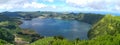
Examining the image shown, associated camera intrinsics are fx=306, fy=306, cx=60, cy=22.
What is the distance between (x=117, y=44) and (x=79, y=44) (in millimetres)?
20765

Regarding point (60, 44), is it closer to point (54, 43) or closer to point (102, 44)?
point (54, 43)

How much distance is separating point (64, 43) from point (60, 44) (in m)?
3.01

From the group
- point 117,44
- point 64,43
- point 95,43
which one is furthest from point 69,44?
point 117,44

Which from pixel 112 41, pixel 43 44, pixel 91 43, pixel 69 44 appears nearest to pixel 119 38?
pixel 112 41

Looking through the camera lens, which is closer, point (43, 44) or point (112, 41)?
point (112, 41)

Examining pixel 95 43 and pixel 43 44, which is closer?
pixel 95 43

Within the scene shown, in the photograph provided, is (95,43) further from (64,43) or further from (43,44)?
(43,44)

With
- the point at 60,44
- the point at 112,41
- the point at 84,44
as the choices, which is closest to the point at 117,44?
the point at 112,41

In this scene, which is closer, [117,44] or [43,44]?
[117,44]

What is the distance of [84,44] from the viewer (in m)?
162

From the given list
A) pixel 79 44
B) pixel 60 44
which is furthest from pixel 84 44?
pixel 60 44

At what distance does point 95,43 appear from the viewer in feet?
516

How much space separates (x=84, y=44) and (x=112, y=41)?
49.6ft

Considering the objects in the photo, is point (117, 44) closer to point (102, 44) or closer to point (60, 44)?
point (102, 44)
